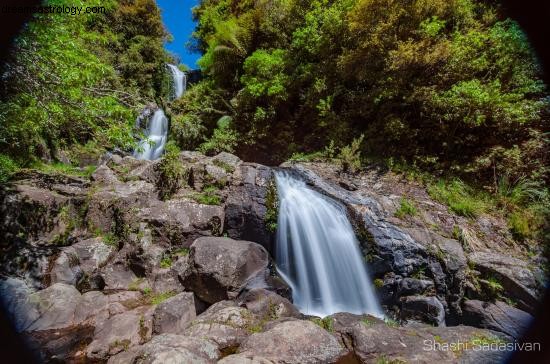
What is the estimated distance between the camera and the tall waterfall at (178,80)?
18092 mm

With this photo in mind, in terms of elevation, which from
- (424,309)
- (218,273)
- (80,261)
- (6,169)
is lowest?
(424,309)

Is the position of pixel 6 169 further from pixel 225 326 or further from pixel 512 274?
pixel 512 274

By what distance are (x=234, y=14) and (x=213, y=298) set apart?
605 inches

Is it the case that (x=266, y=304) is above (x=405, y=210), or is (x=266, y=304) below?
below

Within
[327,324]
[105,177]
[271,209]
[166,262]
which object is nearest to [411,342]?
[327,324]

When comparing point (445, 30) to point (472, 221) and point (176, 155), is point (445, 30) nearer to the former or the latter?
point (472, 221)

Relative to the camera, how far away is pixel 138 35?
16.8m

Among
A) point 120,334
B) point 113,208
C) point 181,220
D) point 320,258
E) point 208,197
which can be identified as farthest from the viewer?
point 208,197

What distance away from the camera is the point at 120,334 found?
4.30 metres

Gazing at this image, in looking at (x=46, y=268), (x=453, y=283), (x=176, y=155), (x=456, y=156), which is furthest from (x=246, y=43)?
(x=453, y=283)

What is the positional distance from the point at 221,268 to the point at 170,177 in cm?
362

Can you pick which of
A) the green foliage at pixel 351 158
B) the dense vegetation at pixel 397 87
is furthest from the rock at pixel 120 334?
the dense vegetation at pixel 397 87

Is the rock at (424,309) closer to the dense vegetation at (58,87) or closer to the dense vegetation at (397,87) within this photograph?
the dense vegetation at (397,87)

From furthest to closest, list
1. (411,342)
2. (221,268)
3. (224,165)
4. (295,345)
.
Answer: (224,165), (221,268), (411,342), (295,345)
